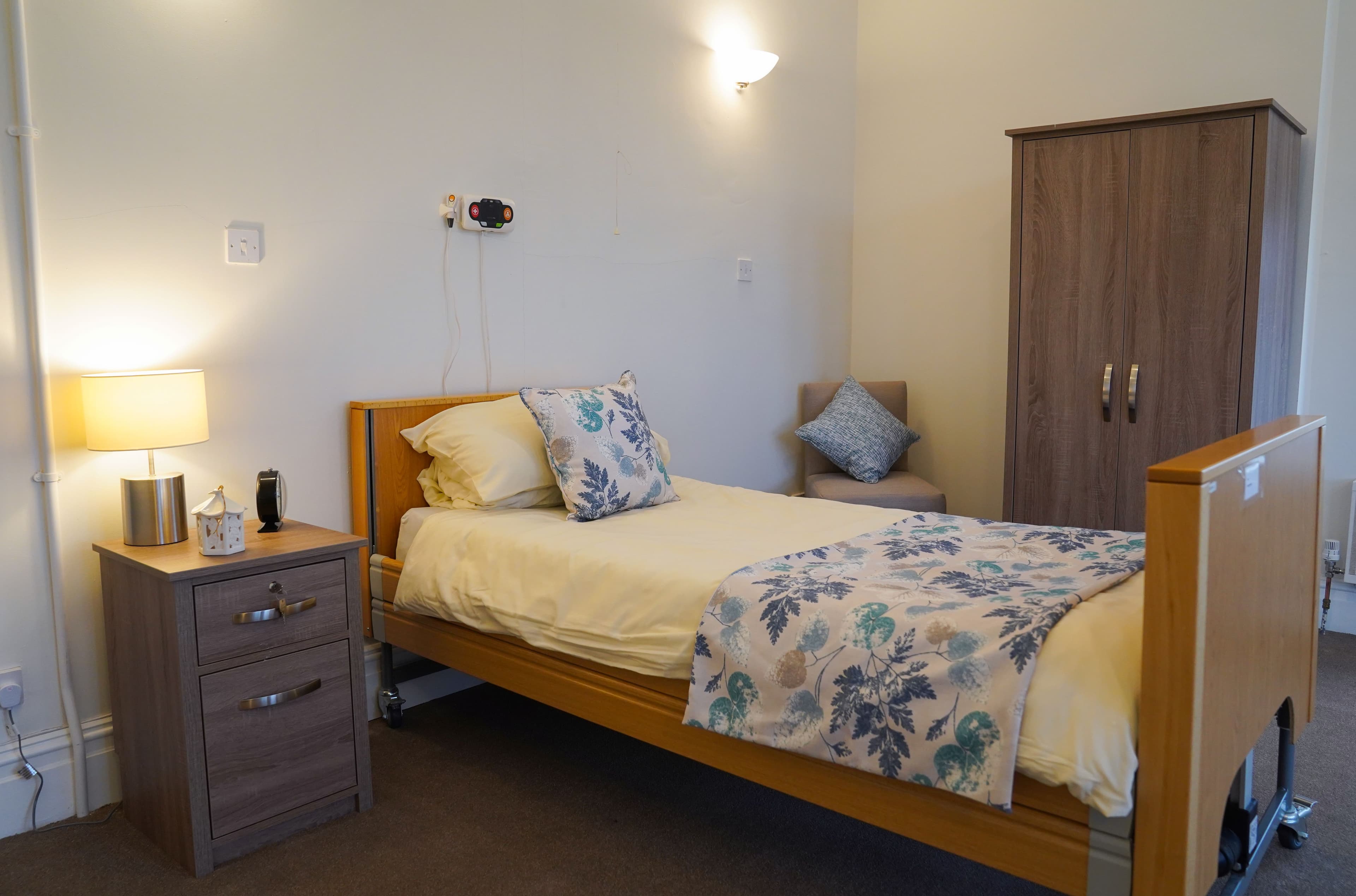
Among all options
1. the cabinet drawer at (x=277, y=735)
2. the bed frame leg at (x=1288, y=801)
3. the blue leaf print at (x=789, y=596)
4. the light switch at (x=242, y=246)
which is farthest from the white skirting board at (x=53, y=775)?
the bed frame leg at (x=1288, y=801)

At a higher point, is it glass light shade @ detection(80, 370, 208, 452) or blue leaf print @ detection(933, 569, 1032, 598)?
glass light shade @ detection(80, 370, 208, 452)

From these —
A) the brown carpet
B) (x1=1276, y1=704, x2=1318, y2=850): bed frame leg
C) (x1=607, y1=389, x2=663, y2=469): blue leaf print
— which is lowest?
the brown carpet

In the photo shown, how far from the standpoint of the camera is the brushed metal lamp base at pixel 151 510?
83.0 inches

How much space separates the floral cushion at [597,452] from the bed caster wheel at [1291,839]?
1.68 metres

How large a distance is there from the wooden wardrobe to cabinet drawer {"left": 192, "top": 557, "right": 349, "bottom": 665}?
2563mm

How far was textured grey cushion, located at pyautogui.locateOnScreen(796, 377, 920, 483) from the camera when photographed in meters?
3.98

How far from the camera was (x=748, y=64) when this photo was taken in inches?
146

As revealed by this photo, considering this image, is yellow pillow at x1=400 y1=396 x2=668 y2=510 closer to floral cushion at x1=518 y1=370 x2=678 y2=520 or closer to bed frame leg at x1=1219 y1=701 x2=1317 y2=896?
floral cushion at x1=518 y1=370 x2=678 y2=520

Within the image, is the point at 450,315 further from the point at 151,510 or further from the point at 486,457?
the point at 151,510

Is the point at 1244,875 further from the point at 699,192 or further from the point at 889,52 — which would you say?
the point at 889,52

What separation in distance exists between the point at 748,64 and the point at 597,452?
197 cm

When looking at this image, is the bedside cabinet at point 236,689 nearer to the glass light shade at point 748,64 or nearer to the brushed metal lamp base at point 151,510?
the brushed metal lamp base at point 151,510

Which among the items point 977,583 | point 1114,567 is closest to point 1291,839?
point 1114,567

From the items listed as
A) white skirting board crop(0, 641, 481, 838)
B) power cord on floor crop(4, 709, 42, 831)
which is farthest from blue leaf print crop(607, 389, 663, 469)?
power cord on floor crop(4, 709, 42, 831)
